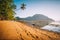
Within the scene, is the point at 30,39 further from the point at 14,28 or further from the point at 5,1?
the point at 5,1

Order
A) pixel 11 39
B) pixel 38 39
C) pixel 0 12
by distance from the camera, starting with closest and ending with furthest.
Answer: pixel 11 39
pixel 38 39
pixel 0 12

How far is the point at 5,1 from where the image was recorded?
20.7 meters

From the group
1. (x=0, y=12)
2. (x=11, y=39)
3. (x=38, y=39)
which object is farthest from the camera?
(x=0, y=12)

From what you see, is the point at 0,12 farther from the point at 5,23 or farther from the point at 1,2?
the point at 5,23

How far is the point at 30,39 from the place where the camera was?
9.42 metres

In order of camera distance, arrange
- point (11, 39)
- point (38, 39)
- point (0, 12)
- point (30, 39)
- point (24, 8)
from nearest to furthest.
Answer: point (11, 39)
point (30, 39)
point (38, 39)
point (0, 12)
point (24, 8)

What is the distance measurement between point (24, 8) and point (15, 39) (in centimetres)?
1690

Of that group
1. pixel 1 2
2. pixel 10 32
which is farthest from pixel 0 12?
pixel 10 32

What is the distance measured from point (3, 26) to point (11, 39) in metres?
1.79

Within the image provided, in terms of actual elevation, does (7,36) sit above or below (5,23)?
below

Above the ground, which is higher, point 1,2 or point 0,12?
point 1,2

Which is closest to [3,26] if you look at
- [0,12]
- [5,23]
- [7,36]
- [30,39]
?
[5,23]

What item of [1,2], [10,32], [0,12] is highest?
[1,2]

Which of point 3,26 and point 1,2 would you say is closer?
point 3,26
